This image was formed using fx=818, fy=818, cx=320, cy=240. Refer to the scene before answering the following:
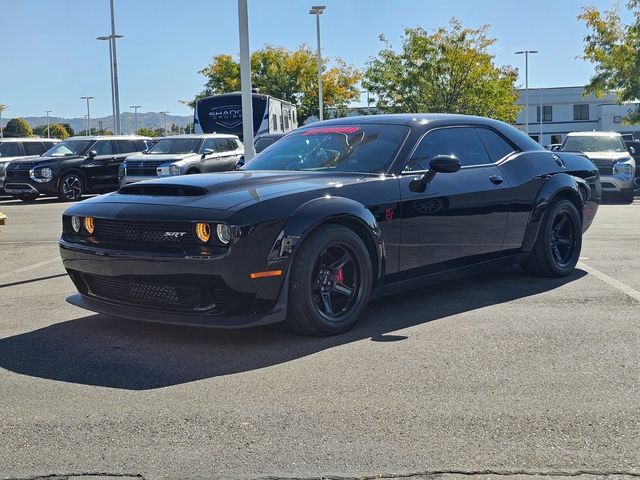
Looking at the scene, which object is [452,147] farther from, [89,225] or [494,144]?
[89,225]

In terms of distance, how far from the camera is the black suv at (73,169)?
19.6 meters

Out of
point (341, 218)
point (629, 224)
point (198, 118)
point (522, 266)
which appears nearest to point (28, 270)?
point (341, 218)

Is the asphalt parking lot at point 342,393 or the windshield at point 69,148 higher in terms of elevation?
the windshield at point 69,148

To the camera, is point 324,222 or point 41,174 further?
point 41,174

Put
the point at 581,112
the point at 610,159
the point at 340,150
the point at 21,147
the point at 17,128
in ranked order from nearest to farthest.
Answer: the point at 340,150 → the point at 610,159 → the point at 21,147 → the point at 581,112 → the point at 17,128

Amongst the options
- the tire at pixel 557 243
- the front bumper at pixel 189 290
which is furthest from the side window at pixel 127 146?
the front bumper at pixel 189 290

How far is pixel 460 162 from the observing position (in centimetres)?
633

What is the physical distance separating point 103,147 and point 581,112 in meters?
59.6

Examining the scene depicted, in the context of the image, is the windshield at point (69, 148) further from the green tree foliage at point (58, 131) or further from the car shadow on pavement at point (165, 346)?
the green tree foliage at point (58, 131)

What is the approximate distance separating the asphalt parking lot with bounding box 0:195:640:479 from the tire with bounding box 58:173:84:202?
45.7 feet

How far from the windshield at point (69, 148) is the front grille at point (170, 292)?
638 inches

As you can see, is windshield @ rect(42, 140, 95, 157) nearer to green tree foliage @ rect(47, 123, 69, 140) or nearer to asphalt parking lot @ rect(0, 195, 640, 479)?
asphalt parking lot @ rect(0, 195, 640, 479)

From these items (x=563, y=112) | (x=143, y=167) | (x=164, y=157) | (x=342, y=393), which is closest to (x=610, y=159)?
(x=164, y=157)

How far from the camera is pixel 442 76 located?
41.8m
